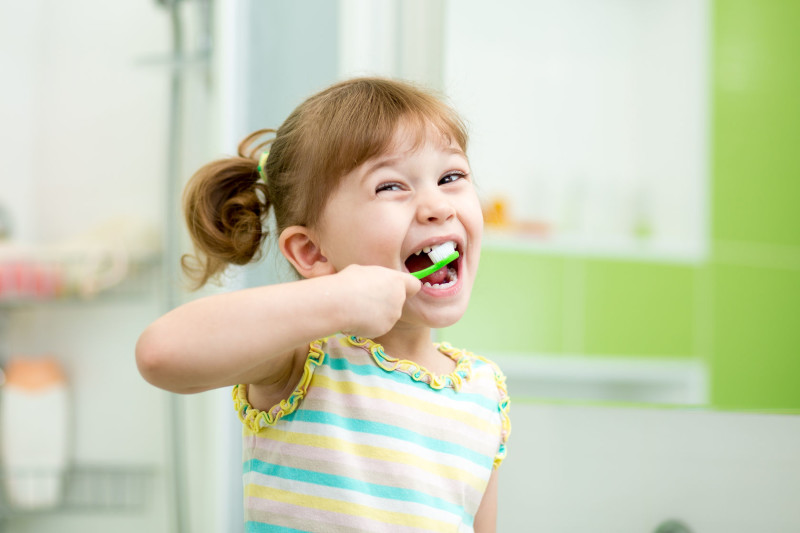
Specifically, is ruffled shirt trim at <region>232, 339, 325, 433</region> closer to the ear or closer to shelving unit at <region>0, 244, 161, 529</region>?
the ear

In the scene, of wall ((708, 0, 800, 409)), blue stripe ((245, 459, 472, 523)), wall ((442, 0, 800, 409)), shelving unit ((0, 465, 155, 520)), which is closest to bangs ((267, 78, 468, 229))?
blue stripe ((245, 459, 472, 523))

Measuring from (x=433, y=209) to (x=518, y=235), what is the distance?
138 centimetres

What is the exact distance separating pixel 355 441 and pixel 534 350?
141cm

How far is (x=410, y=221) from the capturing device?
56 cm

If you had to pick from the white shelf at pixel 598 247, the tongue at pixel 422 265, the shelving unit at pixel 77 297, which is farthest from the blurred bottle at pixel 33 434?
the white shelf at pixel 598 247

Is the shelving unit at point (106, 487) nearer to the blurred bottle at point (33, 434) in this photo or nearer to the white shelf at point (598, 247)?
the blurred bottle at point (33, 434)

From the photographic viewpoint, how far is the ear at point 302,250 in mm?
603

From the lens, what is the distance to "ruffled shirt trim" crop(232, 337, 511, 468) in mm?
574

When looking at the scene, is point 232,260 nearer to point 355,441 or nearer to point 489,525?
point 355,441

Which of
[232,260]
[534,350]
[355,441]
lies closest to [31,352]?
[232,260]

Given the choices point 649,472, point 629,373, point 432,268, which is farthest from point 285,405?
point 629,373

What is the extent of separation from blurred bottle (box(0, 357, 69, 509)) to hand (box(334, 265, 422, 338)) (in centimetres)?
93

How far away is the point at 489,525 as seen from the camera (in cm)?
65

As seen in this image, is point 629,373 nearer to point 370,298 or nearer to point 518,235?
point 518,235
